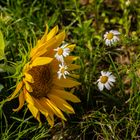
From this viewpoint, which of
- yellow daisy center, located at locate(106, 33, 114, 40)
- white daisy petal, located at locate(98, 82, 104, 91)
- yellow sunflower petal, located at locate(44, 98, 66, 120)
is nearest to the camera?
yellow sunflower petal, located at locate(44, 98, 66, 120)

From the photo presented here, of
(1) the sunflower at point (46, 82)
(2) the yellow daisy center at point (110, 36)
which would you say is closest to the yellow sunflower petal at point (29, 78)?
(1) the sunflower at point (46, 82)

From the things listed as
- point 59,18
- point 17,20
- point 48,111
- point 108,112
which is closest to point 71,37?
point 59,18

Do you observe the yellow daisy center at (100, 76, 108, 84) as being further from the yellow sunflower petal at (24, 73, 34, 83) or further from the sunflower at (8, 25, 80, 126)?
the yellow sunflower petal at (24, 73, 34, 83)

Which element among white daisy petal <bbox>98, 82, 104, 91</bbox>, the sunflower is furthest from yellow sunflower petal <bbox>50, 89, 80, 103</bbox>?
white daisy petal <bbox>98, 82, 104, 91</bbox>

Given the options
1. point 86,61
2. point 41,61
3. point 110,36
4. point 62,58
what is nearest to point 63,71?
point 62,58

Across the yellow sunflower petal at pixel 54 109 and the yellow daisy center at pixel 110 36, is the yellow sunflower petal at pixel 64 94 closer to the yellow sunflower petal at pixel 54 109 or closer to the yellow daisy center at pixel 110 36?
the yellow sunflower petal at pixel 54 109

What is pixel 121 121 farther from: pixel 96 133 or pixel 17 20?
pixel 17 20

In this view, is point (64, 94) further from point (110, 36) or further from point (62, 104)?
point (110, 36)
